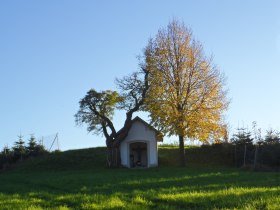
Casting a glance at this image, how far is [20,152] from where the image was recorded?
152 feet

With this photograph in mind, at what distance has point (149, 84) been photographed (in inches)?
1468

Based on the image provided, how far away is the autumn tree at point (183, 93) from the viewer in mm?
35125

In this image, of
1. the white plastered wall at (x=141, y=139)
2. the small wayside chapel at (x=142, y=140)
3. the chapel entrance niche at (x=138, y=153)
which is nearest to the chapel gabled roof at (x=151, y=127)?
the small wayside chapel at (x=142, y=140)

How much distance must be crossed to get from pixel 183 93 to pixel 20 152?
64.9 feet

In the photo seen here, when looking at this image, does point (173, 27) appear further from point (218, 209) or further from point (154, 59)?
point (218, 209)

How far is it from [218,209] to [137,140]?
105 ft

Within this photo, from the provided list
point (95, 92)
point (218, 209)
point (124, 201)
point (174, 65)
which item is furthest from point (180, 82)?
point (218, 209)

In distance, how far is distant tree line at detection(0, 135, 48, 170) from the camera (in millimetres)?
45606

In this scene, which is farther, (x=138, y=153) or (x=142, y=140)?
(x=138, y=153)

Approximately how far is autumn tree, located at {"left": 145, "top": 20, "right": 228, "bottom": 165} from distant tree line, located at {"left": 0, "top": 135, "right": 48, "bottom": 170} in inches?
648

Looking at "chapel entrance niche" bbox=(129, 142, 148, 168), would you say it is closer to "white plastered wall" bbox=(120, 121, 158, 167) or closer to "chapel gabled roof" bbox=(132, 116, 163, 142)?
"white plastered wall" bbox=(120, 121, 158, 167)

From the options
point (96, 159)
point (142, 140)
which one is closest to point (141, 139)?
point (142, 140)

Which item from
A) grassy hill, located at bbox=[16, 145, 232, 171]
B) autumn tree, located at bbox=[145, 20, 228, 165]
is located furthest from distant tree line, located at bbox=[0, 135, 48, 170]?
autumn tree, located at bbox=[145, 20, 228, 165]

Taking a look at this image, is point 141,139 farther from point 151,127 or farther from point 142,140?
point 151,127
